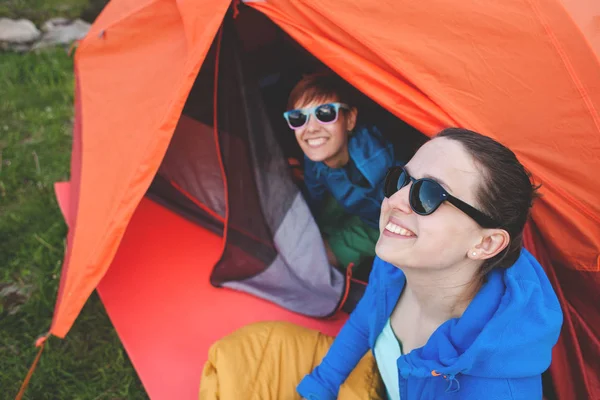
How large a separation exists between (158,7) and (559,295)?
4.83 feet

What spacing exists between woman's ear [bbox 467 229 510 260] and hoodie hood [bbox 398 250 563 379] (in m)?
0.06

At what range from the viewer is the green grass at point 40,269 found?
5.48ft

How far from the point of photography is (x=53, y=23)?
4.31m

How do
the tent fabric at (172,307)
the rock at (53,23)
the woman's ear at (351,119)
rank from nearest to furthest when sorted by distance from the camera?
the tent fabric at (172,307) < the woman's ear at (351,119) < the rock at (53,23)

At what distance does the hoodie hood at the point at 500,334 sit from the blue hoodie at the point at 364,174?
27.7 inches

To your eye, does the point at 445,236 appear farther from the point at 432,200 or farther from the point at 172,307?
the point at 172,307

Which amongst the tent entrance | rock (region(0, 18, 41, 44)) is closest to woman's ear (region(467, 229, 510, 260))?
the tent entrance

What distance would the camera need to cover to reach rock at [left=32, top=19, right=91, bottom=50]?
13.1 feet

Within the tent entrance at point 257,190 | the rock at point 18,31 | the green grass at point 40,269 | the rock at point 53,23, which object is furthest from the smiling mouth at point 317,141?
the rock at point 53,23

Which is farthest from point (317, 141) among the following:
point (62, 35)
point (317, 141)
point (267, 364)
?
point (62, 35)

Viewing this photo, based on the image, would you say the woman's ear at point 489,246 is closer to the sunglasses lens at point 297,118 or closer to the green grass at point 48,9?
A: the sunglasses lens at point 297,118

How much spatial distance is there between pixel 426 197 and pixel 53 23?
14.2 ft

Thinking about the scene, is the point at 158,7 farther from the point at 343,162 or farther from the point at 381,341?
the point at 381,341

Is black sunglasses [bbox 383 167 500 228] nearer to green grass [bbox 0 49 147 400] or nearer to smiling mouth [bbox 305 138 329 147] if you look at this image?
smiling mouth [bbox 305 138 329 147]
